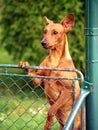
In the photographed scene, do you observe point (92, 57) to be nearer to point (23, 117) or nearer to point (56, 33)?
point (56, 33)

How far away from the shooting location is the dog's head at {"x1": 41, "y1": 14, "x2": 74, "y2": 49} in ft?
15.6

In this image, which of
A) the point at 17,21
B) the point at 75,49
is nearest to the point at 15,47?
the point at 17,21

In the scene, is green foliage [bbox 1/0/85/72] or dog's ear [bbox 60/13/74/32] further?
green foliage [bbox 1/0/85/72]

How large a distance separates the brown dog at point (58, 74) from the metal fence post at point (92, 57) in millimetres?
643

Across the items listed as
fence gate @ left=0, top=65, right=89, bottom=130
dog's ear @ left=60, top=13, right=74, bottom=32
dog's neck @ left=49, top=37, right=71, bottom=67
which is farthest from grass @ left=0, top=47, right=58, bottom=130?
dog's ear @ left=60, top=13, right=74, bottom=32

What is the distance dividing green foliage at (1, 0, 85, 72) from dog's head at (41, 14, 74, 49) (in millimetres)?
3923

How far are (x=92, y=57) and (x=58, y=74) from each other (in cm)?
102

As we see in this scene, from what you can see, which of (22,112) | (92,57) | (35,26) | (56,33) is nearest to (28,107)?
(56,33)

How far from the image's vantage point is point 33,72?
4.55 m

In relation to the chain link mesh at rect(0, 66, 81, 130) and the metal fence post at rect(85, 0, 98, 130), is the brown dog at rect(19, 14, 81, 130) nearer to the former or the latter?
the chain link mesh at rect(0, 66, 81, 130)

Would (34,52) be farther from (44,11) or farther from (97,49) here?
(97,49)

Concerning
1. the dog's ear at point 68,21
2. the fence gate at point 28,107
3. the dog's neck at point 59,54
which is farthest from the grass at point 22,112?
the dog's ear at point 68,21

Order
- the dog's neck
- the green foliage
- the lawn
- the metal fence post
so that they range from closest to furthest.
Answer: the metal fence post, the lawn, the dog's neck, the green foliage

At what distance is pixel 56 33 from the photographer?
4.79m
